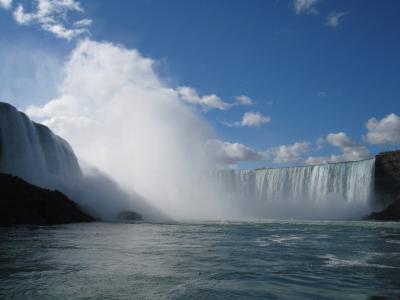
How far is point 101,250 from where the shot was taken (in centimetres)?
1435

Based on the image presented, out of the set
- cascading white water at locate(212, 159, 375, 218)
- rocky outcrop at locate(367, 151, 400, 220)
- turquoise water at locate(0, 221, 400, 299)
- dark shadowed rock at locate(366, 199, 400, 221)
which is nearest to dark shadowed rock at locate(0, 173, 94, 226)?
turquoise water at locate(0, 221, 400, 299)

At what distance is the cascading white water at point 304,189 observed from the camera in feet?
176

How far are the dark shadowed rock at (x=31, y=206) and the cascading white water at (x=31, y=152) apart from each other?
732 centimetres

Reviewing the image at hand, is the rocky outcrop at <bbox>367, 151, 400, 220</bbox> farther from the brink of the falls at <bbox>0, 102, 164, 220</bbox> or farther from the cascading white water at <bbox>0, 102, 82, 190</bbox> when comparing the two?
the cascading white water at <bbox>0, 102, 82, 190</bbox>

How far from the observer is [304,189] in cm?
5812

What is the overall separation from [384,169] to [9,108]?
4265 cm

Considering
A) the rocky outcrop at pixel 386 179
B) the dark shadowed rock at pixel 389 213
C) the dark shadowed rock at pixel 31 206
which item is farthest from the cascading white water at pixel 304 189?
the dark shadowed rock at pixel 31 206

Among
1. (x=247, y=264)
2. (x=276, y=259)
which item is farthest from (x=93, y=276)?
(x=276, y=259)

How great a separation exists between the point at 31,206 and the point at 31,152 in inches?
468

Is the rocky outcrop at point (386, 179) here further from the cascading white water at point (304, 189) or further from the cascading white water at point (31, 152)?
the cascading white water at point (31, 152)

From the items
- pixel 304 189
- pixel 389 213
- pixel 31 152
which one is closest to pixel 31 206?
pixel 31 152

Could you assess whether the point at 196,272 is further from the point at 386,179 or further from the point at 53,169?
the point at 386,179

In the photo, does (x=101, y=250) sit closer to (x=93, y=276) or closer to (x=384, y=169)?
(x=93, y=276)

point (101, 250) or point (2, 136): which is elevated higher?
point (2, 136)
